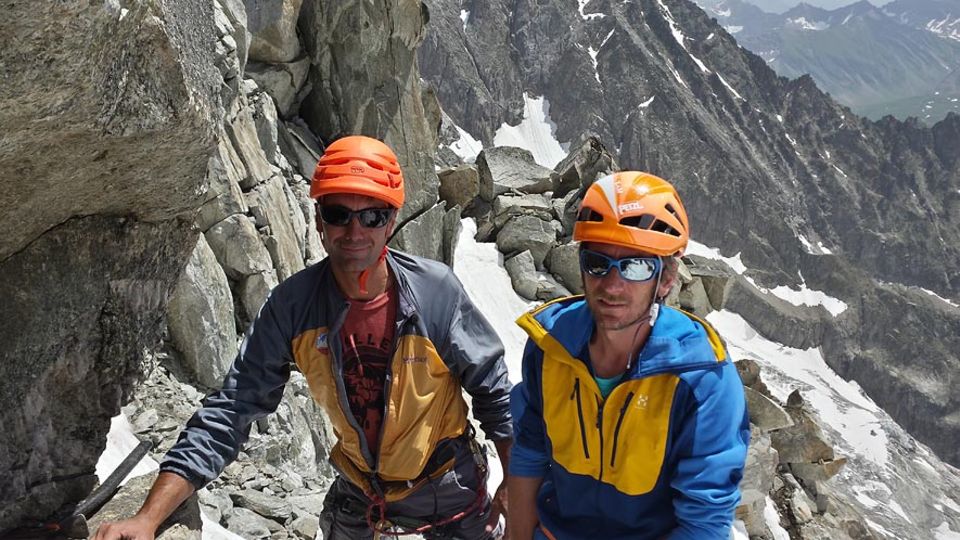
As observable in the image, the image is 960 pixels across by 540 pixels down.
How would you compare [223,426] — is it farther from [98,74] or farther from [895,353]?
[895,353]

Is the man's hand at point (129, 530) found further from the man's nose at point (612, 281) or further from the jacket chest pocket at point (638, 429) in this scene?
the man's nose at point (612, 281)

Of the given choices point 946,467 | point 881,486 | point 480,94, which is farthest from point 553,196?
point 480,94

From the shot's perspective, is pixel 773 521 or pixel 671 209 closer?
pixel 671 209

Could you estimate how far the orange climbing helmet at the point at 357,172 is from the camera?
412 cm

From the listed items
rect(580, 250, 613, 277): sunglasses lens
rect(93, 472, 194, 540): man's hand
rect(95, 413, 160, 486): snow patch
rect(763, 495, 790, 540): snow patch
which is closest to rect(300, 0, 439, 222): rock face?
rect(95, 413, 160, 486): snow patch

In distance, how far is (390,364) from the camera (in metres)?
4.40

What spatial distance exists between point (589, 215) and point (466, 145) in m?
157

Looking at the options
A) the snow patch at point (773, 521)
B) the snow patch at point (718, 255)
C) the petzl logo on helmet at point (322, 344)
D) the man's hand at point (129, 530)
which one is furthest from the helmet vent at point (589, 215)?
the snow patch at point (718, 255)

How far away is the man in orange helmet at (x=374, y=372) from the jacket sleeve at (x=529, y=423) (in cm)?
56

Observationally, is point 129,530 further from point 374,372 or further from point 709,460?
point 709,460

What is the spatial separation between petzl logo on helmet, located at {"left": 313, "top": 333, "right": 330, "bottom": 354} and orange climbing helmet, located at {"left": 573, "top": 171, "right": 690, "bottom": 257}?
1951 mm

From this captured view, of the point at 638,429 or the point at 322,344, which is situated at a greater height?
the point at 322,344

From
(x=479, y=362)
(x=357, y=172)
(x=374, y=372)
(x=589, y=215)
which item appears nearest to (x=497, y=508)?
(x=479, y=362)

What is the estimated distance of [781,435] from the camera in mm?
30188
